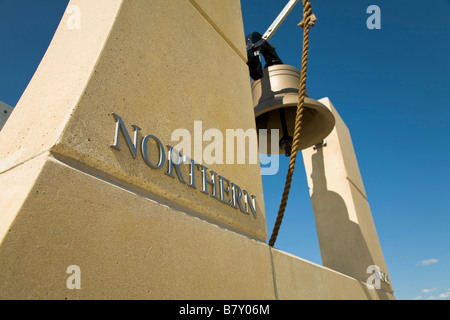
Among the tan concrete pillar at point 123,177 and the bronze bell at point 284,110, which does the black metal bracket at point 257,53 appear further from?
the tan concrete pillar at point 123,177

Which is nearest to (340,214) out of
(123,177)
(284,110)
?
(284,110)

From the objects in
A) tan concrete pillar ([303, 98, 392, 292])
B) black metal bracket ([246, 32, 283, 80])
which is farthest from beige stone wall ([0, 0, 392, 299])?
tan concrete pillar ([303, 98, 392, 292])

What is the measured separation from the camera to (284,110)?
221 centimetres

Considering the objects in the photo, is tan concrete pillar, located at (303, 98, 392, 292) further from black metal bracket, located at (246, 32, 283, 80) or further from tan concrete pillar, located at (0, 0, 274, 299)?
tan concrete pillar, located at (0, 0, 274, 299)

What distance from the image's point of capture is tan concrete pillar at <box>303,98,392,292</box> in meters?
2.55

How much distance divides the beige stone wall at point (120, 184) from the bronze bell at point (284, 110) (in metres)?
0.80

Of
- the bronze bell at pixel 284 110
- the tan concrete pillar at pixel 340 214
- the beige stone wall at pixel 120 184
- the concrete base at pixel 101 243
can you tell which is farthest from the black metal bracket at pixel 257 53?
the concrete base at pixel 101 243

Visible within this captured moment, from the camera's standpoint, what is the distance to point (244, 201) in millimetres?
1173

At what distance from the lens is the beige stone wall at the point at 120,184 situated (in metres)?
0.53

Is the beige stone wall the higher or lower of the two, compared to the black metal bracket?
lower

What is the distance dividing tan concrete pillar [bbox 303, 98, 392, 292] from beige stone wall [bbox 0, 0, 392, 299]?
153 cm

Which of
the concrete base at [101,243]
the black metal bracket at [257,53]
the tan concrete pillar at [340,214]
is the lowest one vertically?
the concrete base at [101,243]
